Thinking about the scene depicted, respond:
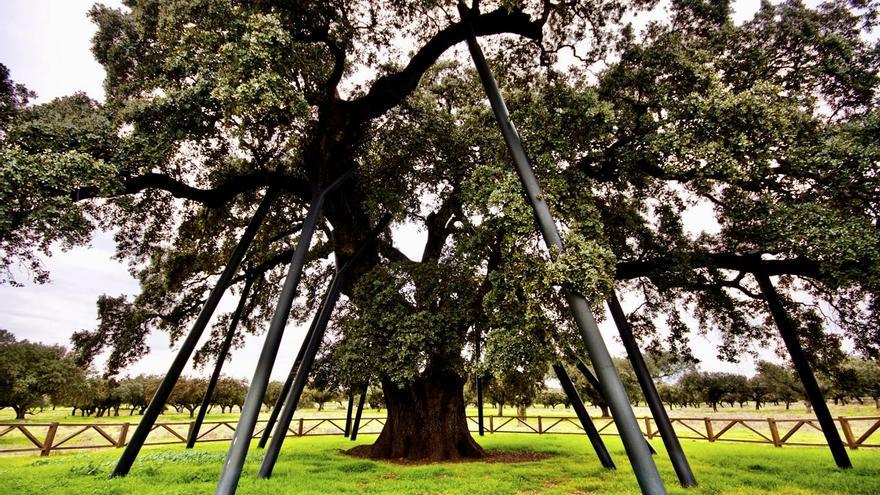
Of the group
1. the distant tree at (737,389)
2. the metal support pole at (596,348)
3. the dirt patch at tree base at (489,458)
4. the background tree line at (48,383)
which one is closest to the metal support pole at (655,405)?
the metal support pole at (596,348)

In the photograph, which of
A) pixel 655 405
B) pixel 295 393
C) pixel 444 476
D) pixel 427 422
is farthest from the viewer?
pixel 427 422

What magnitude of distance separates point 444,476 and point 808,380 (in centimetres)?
978

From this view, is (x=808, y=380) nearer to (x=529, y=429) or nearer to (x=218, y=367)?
(x=529, y=429)

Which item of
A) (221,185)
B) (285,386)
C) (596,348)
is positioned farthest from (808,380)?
(221,185)

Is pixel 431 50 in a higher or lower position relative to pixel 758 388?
higher

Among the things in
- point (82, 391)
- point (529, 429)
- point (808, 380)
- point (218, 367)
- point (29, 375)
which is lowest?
point (529, 429)

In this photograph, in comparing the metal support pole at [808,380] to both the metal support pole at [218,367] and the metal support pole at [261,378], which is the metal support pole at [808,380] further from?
the metal support pole at [218,367]

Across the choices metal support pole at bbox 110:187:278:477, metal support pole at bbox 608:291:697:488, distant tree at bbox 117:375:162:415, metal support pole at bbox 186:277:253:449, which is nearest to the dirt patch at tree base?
metal support pole at bbox 608:291:697:488

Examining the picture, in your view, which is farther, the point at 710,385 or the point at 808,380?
the point at 710,385

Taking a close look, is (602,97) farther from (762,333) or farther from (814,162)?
(762,333)

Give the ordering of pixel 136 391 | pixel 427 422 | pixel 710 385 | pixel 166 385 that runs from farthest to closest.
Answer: pixel 710 385 → pixel 136 391 → pixel 427 422 → pixel 166 385

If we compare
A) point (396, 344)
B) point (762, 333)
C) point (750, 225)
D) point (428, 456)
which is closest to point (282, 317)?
point (396, 344)

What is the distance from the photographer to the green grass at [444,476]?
7.73m

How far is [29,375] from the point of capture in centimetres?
3092
